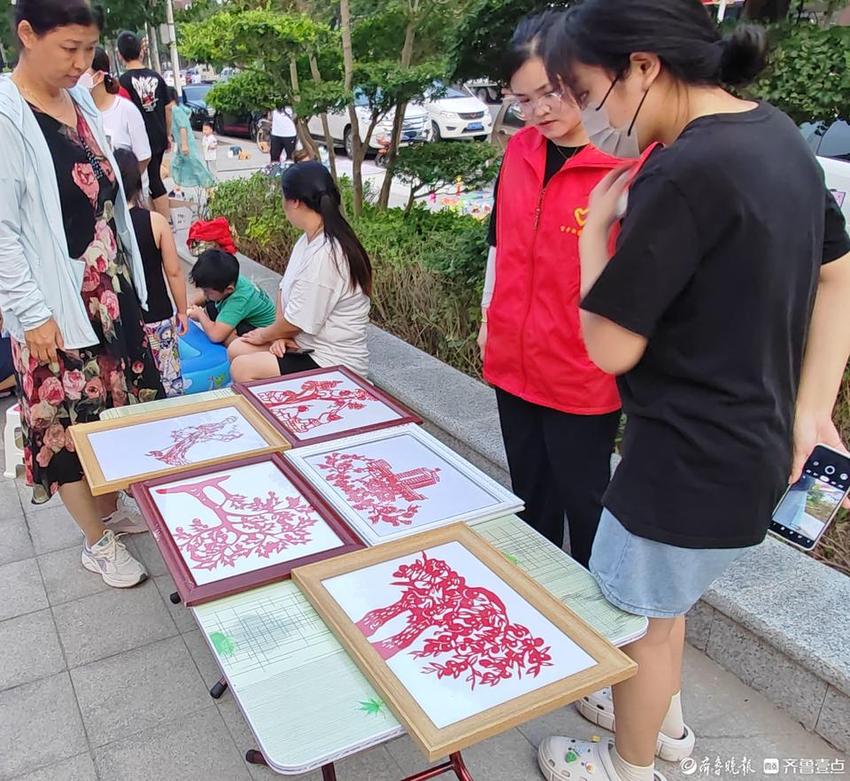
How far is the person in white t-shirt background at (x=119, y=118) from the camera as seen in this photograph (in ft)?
17.3

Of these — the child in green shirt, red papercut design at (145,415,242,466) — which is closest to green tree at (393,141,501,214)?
the child in green shirt

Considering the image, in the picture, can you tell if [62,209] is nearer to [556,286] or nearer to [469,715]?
[556,286]

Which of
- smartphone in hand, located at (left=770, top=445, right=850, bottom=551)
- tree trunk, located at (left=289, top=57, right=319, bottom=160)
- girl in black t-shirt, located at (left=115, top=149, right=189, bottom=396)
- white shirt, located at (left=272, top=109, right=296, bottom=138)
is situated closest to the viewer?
smartphone in hand, located at (left=770, top=445, right=850, bottom=551)

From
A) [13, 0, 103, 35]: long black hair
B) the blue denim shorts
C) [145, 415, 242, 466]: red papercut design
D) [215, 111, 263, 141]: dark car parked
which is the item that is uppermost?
[13, 0, 103, 35]: long black hair

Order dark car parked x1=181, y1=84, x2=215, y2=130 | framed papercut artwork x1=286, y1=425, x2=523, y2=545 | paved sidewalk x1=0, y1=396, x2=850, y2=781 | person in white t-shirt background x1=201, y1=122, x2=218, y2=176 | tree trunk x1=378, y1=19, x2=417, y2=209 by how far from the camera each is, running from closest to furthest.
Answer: framed papercut artwork x1=286, y1=425, x2=523, y2=545 → paved sidewalk x1=0, y1=396, x2=850, y2=781 → tree trunk x1=378, y1=19, x2=417, y2=209 → person in white t-shirt background x1=201, y1=122, x2=218, y2=176 → dark car parked x1=181, y1=84, x2=215, y2=130

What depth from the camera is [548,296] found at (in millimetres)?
1913

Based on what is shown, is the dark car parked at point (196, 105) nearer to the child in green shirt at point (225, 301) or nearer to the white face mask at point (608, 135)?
the child in green shirt at point (225, 301)

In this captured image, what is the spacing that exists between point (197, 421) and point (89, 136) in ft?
2.95

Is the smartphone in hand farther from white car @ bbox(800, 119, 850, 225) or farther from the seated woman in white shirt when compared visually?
the seated woman in white shirt

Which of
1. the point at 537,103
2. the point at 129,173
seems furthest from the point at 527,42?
the point at 129,173

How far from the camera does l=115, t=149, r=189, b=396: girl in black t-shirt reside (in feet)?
9.78

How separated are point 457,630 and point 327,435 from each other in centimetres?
94

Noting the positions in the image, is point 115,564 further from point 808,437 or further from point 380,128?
point 380,128

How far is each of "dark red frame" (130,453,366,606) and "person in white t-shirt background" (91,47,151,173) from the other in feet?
13.2
